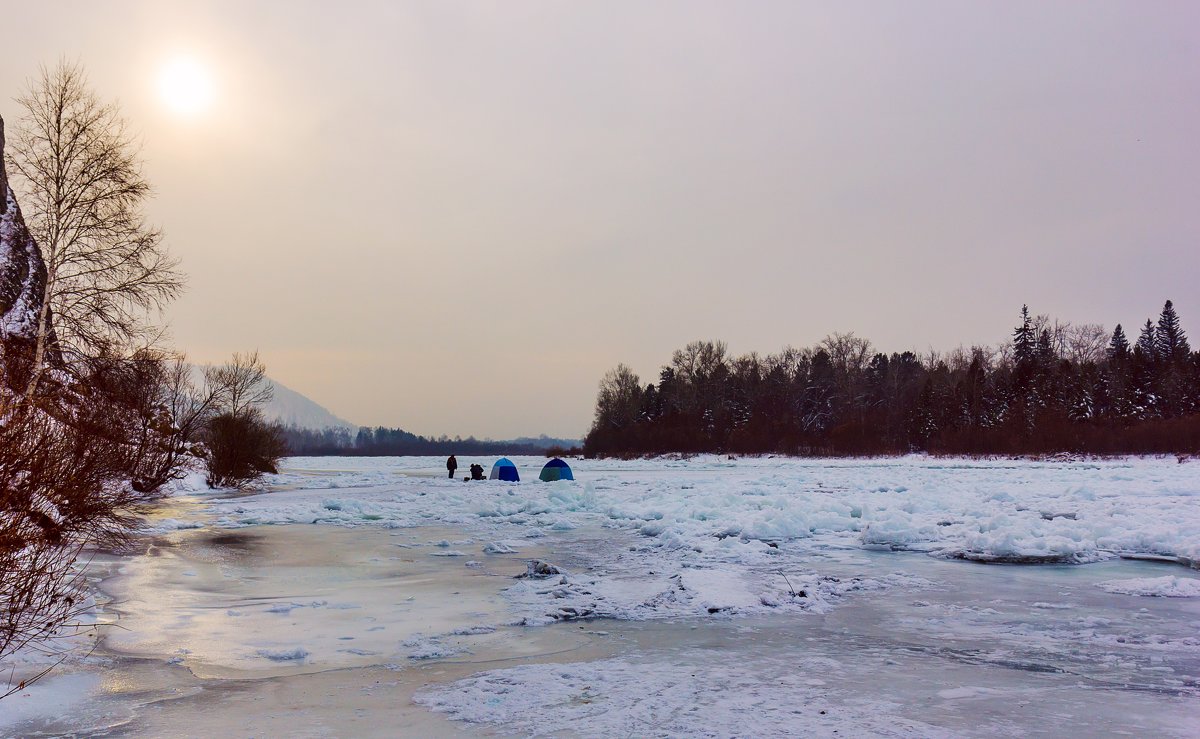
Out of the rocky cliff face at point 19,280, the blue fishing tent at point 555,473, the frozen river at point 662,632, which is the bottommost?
the frozen river at point 662,632

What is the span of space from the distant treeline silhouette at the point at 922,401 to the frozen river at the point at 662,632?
38.4 m

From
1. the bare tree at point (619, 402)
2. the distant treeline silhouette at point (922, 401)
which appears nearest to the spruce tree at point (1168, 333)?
the distant treeline silhouette at point (922, 401)

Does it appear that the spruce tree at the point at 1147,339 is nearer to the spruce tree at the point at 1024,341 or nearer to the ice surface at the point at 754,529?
the spruce tree at the point at 1024,341

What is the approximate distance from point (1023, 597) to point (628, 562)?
499 cm

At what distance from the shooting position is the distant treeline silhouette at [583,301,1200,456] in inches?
2045

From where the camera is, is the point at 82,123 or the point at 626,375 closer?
the point at 82,123

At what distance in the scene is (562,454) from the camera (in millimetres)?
94000

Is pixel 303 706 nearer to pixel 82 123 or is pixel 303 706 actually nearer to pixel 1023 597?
pixel 1023 597

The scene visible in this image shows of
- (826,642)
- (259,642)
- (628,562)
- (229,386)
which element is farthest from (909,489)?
(229,386)

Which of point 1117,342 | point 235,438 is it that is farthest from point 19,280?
point 1117,342

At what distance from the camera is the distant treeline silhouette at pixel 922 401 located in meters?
51.9

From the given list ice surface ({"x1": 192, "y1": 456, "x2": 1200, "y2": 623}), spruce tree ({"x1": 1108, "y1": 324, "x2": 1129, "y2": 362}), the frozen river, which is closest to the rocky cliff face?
the frozen river

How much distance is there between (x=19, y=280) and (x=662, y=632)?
654 inches

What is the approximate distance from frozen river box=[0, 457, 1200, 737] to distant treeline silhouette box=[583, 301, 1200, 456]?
38379mm
